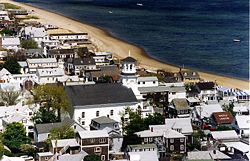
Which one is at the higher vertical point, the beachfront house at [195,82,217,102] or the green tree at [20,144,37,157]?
the beachfront house at [195,82,217,102]

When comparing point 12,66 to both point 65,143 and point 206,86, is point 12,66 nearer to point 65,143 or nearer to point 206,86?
point 206,86

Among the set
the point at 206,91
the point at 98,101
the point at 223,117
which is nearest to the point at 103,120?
the point at 98,101

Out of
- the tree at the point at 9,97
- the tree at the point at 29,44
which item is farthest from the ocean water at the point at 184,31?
the tree at the point at 9,97

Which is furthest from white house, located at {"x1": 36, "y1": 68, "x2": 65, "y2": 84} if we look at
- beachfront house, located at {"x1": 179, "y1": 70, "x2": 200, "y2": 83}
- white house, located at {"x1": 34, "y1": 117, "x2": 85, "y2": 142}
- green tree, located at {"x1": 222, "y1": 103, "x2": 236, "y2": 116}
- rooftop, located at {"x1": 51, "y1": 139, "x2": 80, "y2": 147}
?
rooftop, located at {"x1": 51, "y1": 139, "x2": 80, "y2": 147}

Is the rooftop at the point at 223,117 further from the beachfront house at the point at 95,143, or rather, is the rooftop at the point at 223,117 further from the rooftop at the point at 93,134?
the beachfront house at the point at 95,143

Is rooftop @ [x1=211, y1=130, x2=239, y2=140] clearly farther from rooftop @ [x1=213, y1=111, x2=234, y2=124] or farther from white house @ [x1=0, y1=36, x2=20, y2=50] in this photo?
white house @ [x1=0, y1=36, x2=20, y2=50]
